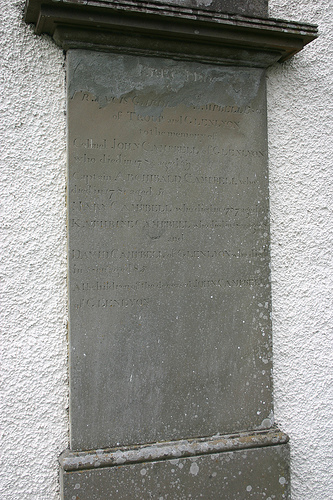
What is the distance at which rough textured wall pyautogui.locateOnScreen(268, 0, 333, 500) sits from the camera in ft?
7.41

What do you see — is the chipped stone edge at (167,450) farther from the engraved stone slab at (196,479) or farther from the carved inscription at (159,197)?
the carved inscription at (159,197)

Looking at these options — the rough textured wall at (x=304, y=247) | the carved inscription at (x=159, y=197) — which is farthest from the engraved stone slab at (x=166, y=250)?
the rough textured wall at (x=304, y=247)

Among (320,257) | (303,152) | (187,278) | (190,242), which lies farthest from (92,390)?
(303,152)

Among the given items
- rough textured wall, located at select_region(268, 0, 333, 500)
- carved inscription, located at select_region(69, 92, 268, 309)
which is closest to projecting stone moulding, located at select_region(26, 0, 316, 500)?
carved inscription, located at select_region(69, 92, 268, 309)

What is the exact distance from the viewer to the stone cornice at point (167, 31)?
1.81 metres

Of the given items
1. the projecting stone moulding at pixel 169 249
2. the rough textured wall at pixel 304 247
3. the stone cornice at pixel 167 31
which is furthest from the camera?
the rough textured wall at pixel 304 247

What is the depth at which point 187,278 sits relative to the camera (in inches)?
81.9

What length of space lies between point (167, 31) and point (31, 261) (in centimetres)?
126

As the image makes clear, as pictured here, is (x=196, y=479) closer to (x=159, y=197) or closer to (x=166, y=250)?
(x=166, y=250)

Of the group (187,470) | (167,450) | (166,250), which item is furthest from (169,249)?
(187,470)

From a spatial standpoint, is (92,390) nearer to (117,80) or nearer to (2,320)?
(2,320)

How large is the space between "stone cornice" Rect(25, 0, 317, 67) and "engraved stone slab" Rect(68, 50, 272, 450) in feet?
0.21

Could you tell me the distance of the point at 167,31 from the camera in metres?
1.93

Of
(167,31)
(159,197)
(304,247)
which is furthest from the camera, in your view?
(304,247)
